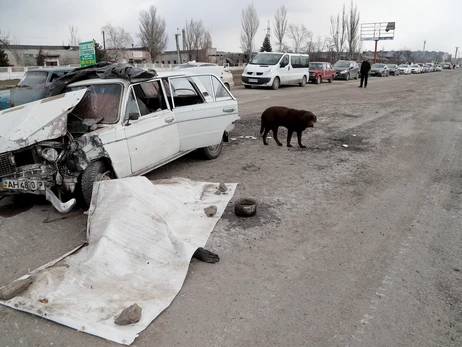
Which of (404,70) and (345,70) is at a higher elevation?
(345,70)

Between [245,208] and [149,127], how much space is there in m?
2.01

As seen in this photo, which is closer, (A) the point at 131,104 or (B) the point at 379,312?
(B) the point at 379,312

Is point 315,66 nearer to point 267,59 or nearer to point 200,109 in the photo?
point 267,59

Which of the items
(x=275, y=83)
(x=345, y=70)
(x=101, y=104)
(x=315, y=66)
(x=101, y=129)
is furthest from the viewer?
(x=345, y=70)

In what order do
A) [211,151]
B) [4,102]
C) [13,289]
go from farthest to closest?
[4,102], [211,151], [13,289]

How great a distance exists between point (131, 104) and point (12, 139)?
1661mm

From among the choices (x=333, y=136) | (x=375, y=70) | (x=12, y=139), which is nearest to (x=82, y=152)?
(x=12, y=139)

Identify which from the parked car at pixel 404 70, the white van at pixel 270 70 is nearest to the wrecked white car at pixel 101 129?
the white van at pixel 270 70

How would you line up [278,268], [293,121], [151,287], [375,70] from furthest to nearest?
[375,70]
[293,121]
[278,268]
[151,287]

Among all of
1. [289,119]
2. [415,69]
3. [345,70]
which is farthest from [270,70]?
[415,69]

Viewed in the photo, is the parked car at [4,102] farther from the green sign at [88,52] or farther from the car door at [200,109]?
the green sign at [88,52]

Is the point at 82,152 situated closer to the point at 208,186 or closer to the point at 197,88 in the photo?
the point at 208,186

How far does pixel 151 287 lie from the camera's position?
3297 mm

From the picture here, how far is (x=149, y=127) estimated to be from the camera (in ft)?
18.4
